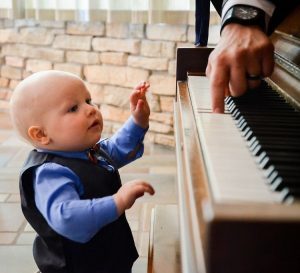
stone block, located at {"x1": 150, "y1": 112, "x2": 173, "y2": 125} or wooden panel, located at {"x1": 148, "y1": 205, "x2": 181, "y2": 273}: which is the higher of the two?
wooden panel, located at {"x1": 148, "y1": 205, "x2": 181, "y2": 273}

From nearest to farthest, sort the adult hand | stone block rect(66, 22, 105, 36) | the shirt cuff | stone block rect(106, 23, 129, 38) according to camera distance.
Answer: the adult hand, the shirt cuff, stone block rect(106, 23, 129, 38), stone block rect(66, 22, 105, 36)

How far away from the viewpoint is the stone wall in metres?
2.96

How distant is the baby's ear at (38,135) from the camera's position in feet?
3.34

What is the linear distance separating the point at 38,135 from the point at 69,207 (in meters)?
0.22

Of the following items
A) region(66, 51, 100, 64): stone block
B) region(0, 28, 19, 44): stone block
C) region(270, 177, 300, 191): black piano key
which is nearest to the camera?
region(270, 177, 300, 191): black piano key

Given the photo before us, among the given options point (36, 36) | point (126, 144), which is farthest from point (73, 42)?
point (126, 144)

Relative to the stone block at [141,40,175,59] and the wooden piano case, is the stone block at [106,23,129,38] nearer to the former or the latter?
the stone block at [141,40,175,59]

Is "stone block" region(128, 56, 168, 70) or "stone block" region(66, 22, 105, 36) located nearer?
"stone block" region(128, 56, 168, 70)

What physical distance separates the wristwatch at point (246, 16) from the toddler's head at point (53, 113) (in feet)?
1.36

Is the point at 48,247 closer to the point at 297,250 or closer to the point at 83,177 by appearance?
the point at 83,177

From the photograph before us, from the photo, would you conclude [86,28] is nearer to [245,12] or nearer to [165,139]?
[165,139]

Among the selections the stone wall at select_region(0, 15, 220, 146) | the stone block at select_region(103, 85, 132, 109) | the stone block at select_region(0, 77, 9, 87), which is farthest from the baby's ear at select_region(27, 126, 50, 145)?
the stone block at select_region(0, 77, 9, 87)

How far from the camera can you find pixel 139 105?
3.96 ft

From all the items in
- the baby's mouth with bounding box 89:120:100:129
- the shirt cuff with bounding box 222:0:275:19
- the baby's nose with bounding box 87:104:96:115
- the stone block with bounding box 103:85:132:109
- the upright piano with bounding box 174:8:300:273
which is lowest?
the stone block with bounding box 103:85:132:109
